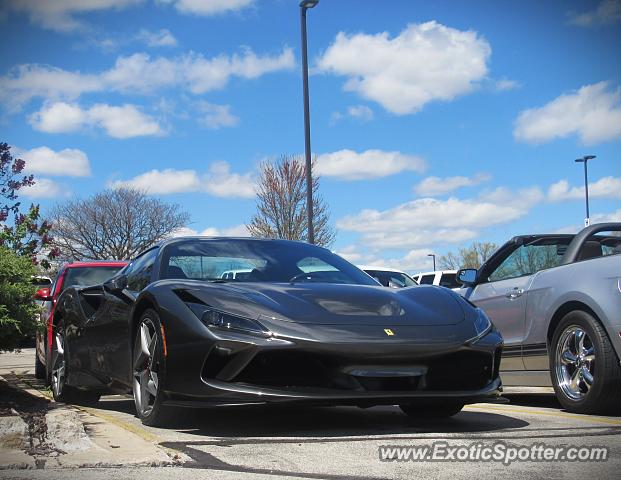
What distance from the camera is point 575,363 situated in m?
6.15

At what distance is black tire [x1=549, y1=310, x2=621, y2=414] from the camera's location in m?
5.74

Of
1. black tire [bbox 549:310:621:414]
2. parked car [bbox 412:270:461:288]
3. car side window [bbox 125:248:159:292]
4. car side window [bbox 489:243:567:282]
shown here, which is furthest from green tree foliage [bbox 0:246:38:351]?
parked car [bbox 412:270:461:288]

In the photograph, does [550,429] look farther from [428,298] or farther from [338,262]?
[338,262]

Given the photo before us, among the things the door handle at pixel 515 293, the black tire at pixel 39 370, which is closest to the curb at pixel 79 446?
the door handle at pixel 515 293

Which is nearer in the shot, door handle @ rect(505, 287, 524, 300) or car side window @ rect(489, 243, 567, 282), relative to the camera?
door handle @ rect(505, 287, 524, 300)

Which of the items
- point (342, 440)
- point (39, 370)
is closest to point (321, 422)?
point (342, 440)

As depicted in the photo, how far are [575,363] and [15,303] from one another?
421 cm

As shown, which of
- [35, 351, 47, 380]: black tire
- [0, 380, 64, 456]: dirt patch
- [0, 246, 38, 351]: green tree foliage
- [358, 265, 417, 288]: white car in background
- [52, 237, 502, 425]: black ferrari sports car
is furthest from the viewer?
[358, 265, 417, 288]: white car in background

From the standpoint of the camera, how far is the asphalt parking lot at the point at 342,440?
3641 millimetres

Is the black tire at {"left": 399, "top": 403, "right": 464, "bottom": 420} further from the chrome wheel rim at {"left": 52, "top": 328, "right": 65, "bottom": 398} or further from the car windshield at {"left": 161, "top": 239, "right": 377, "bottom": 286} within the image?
the chrome wheel rim at {"left": 52, "top": 328, "right": 65, "bottom": 398}

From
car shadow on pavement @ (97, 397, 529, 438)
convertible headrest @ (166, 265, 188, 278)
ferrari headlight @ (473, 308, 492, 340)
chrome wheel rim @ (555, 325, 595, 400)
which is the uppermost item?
convertible headrest @ (166, 265, 188, 278)

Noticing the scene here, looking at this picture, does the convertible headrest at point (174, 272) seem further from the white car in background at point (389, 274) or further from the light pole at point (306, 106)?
the light pole at point (306, 106)

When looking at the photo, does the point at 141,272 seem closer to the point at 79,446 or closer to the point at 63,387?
the point at 63,387

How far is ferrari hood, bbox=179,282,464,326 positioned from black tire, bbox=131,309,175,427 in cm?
42
